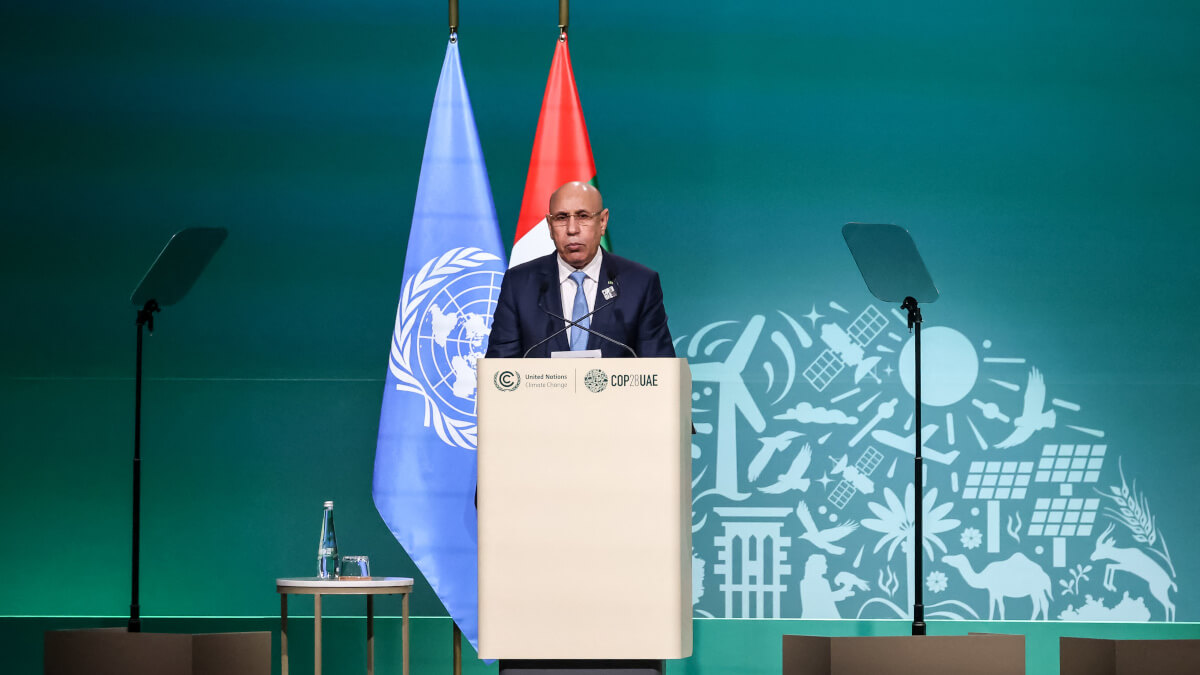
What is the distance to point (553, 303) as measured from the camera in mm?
2900

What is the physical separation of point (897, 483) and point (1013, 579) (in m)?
0.54

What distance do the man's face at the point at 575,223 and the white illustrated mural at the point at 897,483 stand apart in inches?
70.3

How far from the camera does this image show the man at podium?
2.87m

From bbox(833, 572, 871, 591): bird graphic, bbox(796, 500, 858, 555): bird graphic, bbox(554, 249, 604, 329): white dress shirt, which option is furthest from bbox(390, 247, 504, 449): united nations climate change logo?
bbox(833, 572, 871, 591): bird graphic

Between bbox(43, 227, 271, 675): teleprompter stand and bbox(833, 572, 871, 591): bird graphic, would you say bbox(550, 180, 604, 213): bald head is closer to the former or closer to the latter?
bbox(43, 227, 271, 675): teleprompter stand

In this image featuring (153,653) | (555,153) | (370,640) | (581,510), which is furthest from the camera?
(555,153)

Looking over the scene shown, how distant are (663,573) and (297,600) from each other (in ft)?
8.35

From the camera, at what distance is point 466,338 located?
13.3 feet

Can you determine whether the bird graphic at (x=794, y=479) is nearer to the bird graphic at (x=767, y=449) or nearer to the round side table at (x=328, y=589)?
the bird graphic at (x=767, y=449)

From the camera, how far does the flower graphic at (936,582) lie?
465cm

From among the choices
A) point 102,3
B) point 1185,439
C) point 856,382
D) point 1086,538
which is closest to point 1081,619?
point 1086,538

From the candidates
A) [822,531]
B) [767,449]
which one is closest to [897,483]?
[822,531]

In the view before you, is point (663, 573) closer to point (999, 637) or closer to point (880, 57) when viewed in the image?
point (999, 637)

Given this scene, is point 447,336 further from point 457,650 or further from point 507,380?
point 507,380
